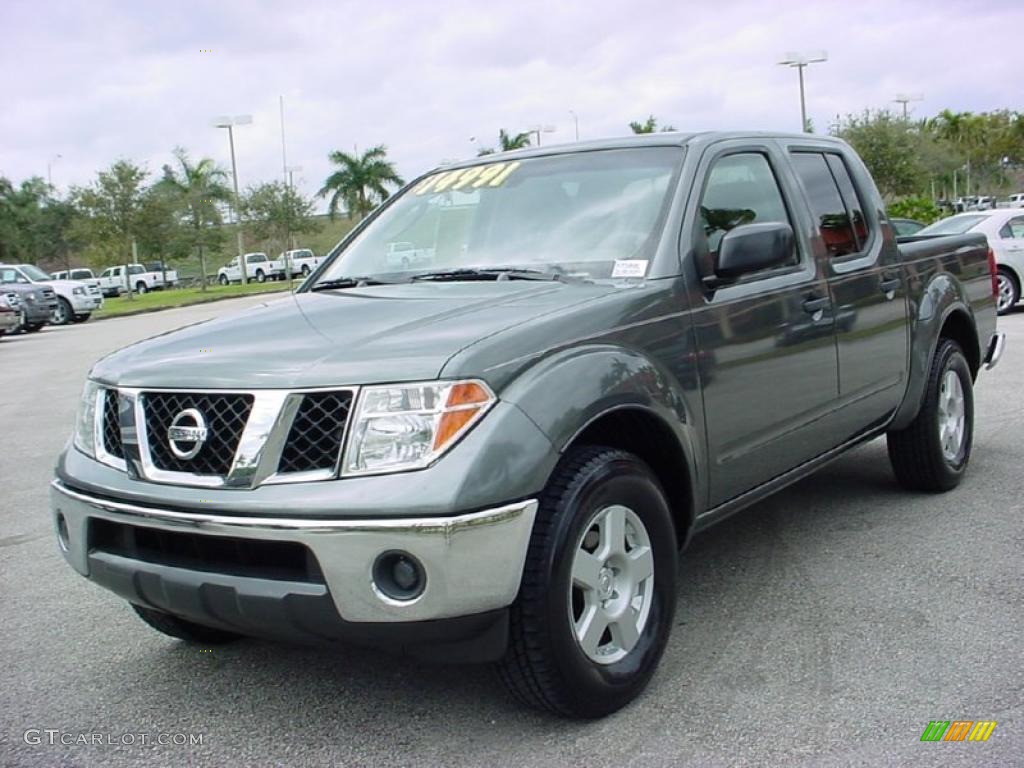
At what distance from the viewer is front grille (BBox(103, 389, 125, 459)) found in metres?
3.32

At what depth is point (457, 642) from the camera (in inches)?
115

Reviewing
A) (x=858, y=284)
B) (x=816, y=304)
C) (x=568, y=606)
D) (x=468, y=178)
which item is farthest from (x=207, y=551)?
(x=858, y=284)

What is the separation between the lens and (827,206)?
4.92m

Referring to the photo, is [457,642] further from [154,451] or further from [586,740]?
[154,451]

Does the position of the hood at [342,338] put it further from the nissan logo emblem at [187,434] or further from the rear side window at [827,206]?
the rear side window at [827,206]

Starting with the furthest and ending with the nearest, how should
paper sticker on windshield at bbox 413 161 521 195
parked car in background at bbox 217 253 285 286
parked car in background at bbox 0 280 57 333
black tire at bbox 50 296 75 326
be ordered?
parked car in background at bbox 217 253 285 286 → black tire at bbox 50 296 75 326 → parked car in background at bbox 0 280 57 333 → paper sticker on windshield at bbox 413 161 521 195

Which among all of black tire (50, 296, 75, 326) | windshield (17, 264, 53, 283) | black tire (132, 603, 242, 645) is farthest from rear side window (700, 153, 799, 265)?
windshield (17, 264, 53, 283)

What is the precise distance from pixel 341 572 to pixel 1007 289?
15.0 m

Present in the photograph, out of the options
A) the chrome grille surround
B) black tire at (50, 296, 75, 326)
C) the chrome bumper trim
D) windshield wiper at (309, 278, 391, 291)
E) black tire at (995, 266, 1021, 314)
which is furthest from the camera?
black tire at (50, 296, 75, 326)

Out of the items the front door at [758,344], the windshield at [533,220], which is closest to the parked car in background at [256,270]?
the windshield at [533,220]

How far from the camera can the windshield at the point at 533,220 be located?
395cm

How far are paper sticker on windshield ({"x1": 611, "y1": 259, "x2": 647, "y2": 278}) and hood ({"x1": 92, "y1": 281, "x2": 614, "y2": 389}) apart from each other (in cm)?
15

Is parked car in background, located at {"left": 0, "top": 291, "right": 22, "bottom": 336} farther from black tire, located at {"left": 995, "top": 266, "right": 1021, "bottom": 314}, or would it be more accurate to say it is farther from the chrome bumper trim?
the chrome bumper trim

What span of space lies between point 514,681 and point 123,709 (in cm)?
133
